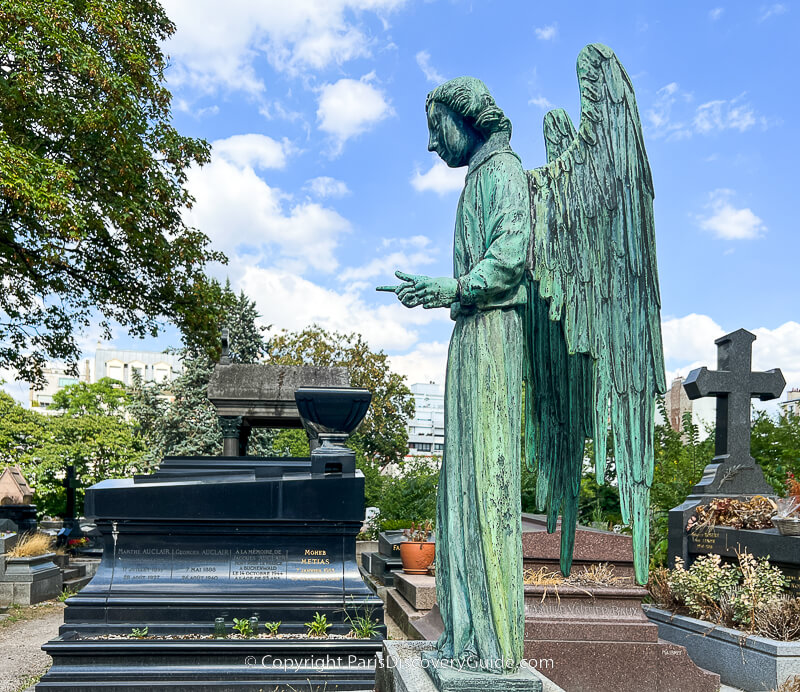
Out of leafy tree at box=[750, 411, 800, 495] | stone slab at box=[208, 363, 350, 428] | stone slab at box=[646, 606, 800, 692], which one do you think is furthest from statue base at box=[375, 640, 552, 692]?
leafy tree at box=[750, 411, 800, 495]

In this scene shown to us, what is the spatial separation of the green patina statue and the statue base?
0.08m

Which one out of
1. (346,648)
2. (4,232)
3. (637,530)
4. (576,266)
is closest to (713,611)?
(346,648)

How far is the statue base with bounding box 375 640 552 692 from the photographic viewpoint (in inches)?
102

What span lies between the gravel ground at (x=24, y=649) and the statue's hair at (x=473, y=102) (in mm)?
5946

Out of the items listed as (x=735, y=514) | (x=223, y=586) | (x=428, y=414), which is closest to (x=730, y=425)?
(x=735, y=514)

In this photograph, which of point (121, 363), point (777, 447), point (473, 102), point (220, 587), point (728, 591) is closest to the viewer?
point (473, 102)

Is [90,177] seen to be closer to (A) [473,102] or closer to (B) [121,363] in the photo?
(A) [473,102]

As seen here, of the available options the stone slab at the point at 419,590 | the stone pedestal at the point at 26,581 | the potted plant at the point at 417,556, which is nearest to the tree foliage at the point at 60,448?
the stone pedestal at the point at 26,581

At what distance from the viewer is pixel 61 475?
1174 inches

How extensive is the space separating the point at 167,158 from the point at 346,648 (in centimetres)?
1243

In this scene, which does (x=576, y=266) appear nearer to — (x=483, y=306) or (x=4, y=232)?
(x=483, y=306)

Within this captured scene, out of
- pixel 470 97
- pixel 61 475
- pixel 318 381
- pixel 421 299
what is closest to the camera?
pixel 421 299

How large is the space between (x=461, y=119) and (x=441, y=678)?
2.31m

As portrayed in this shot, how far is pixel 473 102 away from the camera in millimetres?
3021
